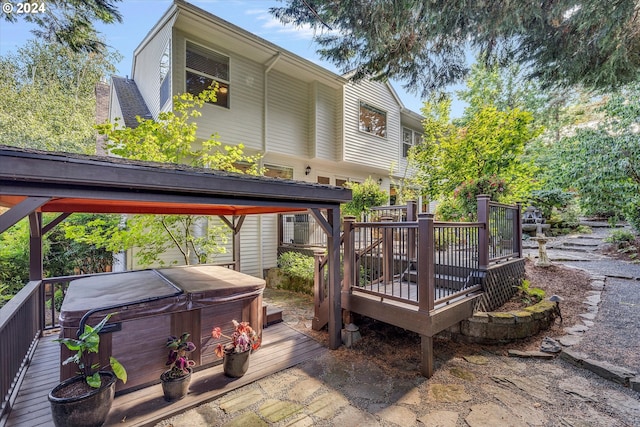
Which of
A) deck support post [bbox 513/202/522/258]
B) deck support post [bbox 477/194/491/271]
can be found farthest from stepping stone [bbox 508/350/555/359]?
deck support post [bbox 513/202/522/258]

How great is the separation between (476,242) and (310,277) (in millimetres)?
3932

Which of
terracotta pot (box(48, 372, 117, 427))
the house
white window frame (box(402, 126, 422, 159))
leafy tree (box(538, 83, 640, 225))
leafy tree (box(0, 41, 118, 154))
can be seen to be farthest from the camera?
leafy tree (box(0, 41, 118, 154))

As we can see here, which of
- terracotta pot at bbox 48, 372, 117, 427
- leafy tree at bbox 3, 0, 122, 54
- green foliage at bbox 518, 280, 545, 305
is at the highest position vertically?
leafy tree at bbox 3, 0, 122, 54

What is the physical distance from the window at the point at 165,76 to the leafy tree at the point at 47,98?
9.66m

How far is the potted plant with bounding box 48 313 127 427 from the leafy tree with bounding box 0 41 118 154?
15541 mm

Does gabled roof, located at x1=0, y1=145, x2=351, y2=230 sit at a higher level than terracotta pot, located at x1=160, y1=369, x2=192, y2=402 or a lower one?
higher

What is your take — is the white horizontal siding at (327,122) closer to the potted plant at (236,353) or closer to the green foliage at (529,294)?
the green foliage at (529,294)

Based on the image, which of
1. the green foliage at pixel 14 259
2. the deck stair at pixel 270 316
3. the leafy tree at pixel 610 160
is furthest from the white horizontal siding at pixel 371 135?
the green foliage at pixel 14 259

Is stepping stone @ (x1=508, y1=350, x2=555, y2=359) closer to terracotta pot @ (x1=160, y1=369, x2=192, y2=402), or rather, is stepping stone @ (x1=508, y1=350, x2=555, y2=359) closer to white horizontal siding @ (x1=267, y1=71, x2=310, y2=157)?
terracotta pot @ (x1=160, y1=369, x2=192, y2=402)

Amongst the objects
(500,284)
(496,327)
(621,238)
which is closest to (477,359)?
(496,327)

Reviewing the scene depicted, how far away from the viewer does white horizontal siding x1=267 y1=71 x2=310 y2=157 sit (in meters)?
8.60

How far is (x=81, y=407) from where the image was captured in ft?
7.58

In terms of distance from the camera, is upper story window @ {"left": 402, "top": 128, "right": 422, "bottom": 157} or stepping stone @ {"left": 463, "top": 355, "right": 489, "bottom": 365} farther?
upper story window @ {"left": 402, "top": 128, "right": 422, "bottom": 157}

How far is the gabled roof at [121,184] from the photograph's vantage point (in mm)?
1916
